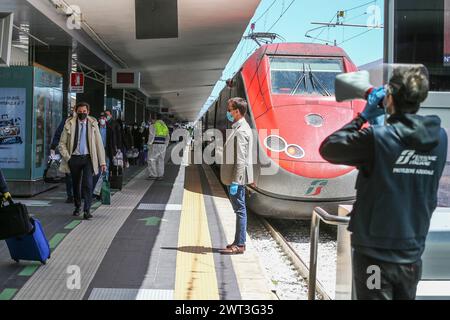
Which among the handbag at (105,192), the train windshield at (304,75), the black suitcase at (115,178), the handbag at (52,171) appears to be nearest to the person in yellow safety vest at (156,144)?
the black suitcase at (115,178)

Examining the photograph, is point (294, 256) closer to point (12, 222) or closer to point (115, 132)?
point (12, 222)

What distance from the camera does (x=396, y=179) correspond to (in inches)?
91.4

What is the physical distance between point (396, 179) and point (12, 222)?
343cm

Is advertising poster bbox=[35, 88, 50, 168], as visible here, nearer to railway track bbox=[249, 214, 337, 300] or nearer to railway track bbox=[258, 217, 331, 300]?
railway track bbox=[249, 214, 337, 300]

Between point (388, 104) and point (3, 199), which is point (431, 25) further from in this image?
point (3, 199)

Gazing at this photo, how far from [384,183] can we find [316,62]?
693 cm

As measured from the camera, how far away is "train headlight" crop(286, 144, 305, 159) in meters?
7.38

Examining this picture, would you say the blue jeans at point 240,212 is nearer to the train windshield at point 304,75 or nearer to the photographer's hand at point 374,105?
the train windshield at point 304,75

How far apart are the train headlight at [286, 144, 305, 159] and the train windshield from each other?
1239 millimetres

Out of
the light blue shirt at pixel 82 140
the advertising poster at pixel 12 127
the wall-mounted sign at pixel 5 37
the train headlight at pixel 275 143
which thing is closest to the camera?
the wall-mounted sign at pixel 5 37

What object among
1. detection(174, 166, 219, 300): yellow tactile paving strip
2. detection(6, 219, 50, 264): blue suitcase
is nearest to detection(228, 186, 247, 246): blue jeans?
detection(174, 166, 219, 300): yellow tactile paving strip

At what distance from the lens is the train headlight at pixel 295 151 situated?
7376 mm

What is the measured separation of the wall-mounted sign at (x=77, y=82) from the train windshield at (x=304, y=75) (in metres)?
5.85

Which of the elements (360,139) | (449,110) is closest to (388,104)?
(360,139)
